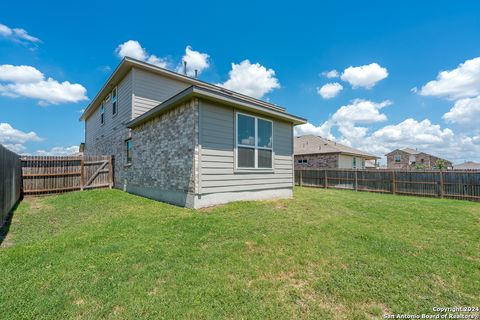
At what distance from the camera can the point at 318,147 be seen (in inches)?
861

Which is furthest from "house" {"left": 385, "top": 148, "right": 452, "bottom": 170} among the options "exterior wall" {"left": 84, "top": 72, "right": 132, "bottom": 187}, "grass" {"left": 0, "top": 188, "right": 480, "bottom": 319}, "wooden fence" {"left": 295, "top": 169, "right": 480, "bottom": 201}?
"exterior wall" {"left": 84, "top": 72, "right": 132, "bottom": 187}

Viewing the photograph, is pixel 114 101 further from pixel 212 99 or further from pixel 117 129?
pixel 212 99

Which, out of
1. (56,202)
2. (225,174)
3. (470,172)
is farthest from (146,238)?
(470,172)

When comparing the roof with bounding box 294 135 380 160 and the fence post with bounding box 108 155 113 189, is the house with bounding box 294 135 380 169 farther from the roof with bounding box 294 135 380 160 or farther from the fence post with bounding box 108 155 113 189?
the fence post with bounding box 108 155 113 189

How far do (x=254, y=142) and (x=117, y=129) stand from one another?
8080 mm

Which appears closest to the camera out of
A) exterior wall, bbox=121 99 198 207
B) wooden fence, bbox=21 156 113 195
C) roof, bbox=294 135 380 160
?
exterior wall, bbox=121 99 198 207

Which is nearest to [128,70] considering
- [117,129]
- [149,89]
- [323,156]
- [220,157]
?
[149,89]

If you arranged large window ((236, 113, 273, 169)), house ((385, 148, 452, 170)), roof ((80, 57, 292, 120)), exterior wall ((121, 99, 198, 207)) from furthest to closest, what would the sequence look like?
house ((385, 148, 452, 170)) → roof ((80, 57, 292, 120)) → large window ((236, 113, 273, 169)) → exterior wall ((121, 99, 198, 207))

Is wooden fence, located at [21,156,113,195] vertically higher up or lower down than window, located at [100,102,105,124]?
lower down

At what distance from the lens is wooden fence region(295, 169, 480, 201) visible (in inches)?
416

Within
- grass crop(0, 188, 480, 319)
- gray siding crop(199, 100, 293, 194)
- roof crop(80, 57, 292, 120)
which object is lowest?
grass crop(0, 188, 480, 319)

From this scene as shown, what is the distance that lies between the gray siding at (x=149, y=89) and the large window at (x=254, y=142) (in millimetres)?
5321

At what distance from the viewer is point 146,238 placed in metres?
4.17

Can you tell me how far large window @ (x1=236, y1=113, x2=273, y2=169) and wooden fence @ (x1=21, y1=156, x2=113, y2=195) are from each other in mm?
8062
